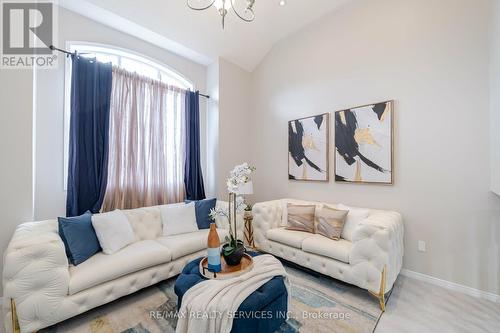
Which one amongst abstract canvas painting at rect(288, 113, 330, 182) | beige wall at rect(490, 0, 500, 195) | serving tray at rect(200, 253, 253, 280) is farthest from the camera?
abstract canvas painting at rect(288, 113, 330, 182)

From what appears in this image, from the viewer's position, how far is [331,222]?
9.05 ft

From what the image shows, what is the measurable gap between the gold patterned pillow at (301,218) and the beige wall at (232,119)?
4.72ft

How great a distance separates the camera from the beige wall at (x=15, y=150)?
2090 millimetres

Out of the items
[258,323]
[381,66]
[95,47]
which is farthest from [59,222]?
[381,66]

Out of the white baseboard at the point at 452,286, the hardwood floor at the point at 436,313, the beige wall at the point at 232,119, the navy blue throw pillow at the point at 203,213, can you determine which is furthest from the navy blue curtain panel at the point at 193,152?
the white baseboard at the point at 452,286

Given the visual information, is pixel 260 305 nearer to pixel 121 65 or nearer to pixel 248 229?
pixel 248 229

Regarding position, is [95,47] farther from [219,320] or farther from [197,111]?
[219,320]

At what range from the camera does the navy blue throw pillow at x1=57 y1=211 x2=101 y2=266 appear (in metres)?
2.03

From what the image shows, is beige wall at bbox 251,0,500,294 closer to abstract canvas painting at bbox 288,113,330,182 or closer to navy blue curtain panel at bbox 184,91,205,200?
abstract canvas painting at bbox 288,113,330,182

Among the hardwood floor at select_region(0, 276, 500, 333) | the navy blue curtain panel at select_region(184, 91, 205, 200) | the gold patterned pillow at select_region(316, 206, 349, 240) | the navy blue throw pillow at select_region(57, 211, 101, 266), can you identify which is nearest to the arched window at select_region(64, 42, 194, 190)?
the navy blue curtain panel at select_region(184, 91, 205, 200)

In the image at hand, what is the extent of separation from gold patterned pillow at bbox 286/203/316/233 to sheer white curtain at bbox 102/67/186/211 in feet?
6.10

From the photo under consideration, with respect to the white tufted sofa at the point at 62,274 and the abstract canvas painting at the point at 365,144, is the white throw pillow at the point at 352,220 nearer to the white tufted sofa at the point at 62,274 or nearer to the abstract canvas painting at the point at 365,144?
the abstract canvas painting at the point at 365,144

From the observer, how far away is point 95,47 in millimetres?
3002

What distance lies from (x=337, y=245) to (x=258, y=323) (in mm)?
1370
